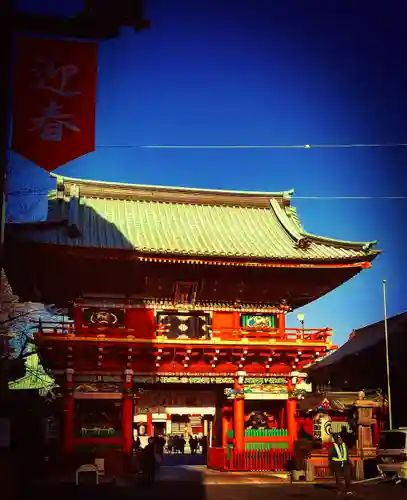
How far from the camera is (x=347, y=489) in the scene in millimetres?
16781

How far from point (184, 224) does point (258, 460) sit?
990 cm

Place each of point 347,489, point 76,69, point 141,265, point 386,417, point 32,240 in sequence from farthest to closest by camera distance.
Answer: point 386,417
point 141,265
point 32,240
point 347,489
point 76,69

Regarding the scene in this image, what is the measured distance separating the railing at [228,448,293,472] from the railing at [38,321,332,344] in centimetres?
396

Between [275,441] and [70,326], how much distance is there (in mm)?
8470

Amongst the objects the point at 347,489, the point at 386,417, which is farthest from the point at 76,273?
the point at 386,417

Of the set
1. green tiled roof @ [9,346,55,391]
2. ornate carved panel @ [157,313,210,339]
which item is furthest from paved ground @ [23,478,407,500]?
green tiled roof @ [9,346,55,391]

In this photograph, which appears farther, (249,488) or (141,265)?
(141,265)

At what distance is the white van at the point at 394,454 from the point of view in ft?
63.3

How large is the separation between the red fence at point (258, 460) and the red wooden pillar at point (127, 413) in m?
3.57

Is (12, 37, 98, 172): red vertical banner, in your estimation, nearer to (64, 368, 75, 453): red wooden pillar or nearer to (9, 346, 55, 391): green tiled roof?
(64, 368, 75, 453): red wooden pillar

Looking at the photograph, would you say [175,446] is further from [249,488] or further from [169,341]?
[249,488]

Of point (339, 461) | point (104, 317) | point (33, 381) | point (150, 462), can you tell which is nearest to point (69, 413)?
point (104, 317)

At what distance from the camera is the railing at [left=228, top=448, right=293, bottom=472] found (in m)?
22.9

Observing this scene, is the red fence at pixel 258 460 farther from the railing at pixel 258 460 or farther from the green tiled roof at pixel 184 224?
the green tiled roof at pixel 184 224
